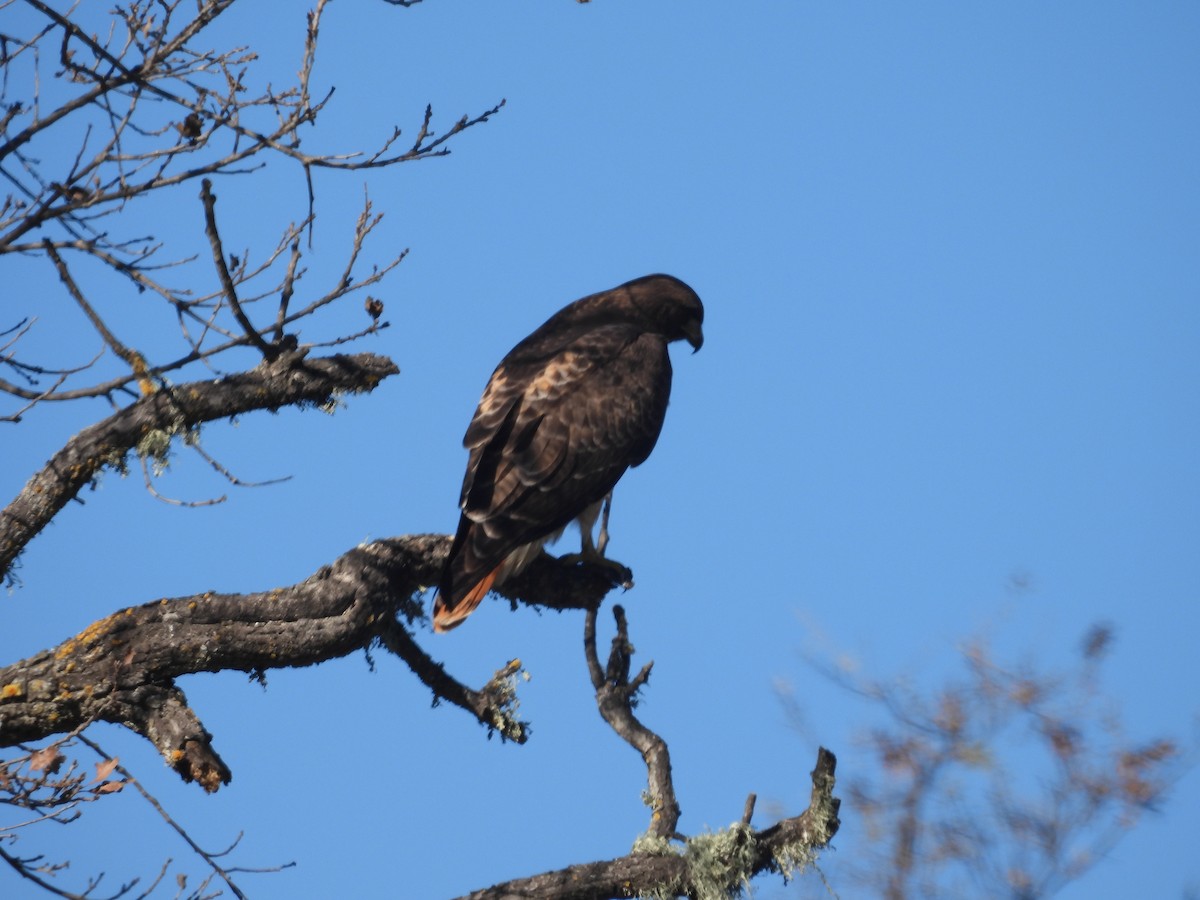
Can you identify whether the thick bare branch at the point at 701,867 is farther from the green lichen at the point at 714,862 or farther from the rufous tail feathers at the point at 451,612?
the rufous tail feathers at the point at 451,612

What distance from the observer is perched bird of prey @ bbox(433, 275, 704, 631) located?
5.17 metres

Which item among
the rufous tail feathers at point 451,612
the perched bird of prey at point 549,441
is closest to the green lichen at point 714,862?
the rufous tail feathers at point 451,612

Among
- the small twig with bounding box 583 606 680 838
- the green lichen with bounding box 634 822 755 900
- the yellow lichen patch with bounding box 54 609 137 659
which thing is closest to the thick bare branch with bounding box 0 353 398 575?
the yellow lichen patch with bounding box 54 609 137 659

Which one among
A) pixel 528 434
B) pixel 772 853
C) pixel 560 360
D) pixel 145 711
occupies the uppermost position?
pixel 560 360

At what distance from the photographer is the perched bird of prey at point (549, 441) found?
5.17 metres

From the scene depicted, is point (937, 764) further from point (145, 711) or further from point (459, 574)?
point (145, 711)

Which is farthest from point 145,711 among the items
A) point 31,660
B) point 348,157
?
point 348,157

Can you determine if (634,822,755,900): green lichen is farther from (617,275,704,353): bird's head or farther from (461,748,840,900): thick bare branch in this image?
(617,275,704,353): bird's head

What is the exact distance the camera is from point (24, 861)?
373 centimetres

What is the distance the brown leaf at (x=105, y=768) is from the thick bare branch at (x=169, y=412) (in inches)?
33.3

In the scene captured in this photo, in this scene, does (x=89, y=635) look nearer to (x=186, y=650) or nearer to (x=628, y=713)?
(x=186, y=650)

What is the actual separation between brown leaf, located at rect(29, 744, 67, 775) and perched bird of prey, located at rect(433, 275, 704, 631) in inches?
61.2

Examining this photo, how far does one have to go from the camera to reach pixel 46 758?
3789mm

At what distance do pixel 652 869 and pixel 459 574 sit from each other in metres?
1.34
